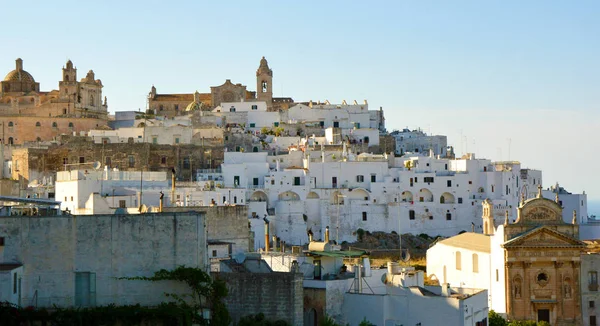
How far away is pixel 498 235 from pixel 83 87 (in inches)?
1635

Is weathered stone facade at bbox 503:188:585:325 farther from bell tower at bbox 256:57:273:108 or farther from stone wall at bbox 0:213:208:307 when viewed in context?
bell tower at bbox 256:57:273:108

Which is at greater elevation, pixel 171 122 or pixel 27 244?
pixel 171 122

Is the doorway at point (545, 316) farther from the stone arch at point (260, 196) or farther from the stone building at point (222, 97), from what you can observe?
the stone building at point (222, 97)

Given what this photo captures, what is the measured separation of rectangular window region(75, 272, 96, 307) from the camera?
24.9 metres

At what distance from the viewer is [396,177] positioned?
69000mm

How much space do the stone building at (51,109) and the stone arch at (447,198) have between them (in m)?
23.4

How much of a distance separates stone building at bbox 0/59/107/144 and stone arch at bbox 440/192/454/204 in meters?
23.4

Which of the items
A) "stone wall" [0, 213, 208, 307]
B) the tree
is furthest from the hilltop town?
the tree

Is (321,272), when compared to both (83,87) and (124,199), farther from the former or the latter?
(83,87)

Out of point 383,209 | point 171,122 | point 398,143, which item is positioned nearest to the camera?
point 383,209

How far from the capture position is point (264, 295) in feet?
90.0

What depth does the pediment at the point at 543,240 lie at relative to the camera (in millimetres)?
44750

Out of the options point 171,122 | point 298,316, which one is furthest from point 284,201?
point 298,316

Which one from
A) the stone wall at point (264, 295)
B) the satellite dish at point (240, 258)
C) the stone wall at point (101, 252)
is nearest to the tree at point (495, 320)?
the satellite dish at point (240, 258)
